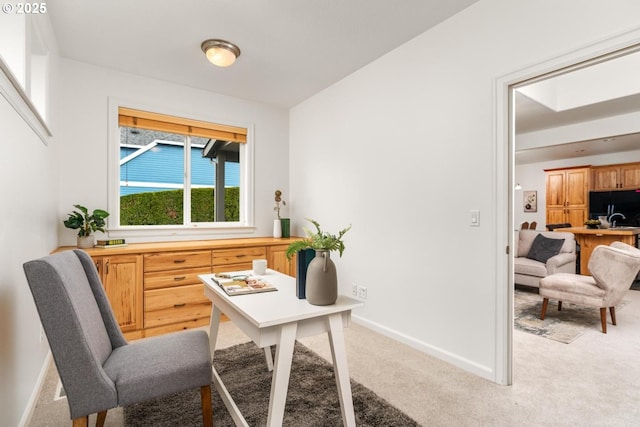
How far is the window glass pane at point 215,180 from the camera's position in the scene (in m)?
3.96

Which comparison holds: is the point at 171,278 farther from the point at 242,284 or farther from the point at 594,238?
the point at 594,238

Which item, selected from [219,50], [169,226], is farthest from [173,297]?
[219,50]

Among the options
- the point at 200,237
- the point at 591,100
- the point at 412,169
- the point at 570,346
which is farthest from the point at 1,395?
the point at 591,100

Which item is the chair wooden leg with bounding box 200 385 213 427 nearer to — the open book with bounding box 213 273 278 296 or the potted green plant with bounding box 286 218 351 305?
the open book with bounding box 213 273 278 296

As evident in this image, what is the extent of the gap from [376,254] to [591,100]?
3523mm

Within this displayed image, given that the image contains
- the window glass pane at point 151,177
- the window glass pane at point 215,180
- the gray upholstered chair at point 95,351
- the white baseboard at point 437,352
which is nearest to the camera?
the gray upholstered chair at point 95,351

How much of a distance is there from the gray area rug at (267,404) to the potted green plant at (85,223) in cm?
175

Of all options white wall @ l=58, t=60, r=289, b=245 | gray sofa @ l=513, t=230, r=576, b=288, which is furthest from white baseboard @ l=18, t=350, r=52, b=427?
gray sofa @ l=513, t=230, r=576, b=288

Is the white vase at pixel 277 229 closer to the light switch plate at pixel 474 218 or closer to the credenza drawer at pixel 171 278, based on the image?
the credenza drawer at pixel 171 278

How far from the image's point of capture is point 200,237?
12.6ft

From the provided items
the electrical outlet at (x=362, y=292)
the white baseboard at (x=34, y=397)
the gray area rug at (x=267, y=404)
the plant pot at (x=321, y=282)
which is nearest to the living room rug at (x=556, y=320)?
the electrical outlet at (x=362, y=292)

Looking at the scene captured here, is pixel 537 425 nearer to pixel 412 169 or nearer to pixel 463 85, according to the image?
pixel 412 169

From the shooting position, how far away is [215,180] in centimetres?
414

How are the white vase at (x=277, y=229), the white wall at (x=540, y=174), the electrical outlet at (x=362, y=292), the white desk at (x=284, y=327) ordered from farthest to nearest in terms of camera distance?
the white wall at (x=540, y=174) → the white vase at (x=277, y=229) → the electrical outlet at (x=362, y=292) → the white desk at (x=284, y=327)
